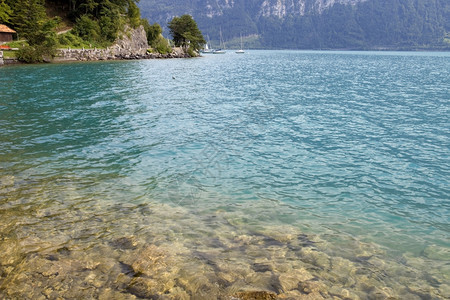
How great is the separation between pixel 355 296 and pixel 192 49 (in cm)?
17385

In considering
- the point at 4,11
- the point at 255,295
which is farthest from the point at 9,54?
the point at 255,295

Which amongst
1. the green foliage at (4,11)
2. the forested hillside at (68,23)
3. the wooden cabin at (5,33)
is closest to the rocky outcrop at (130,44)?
the forested hillside at (68,23)

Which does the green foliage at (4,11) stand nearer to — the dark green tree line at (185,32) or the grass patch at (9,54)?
the grass patch at (9,54)

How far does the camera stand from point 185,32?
166000 mm

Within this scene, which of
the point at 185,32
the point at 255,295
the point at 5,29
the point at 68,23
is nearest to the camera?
the point at 255,295

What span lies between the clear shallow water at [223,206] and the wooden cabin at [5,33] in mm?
78518

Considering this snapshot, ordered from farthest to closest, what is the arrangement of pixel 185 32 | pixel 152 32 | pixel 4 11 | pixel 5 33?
pixel 185 32
pixel 152 32
pixel 4 11
pixel 5 33

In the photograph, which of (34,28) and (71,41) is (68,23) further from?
(34,28)

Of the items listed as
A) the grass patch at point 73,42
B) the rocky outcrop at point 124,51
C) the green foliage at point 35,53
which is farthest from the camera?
the grass patch at point 73,42

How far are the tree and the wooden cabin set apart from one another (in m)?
88.4

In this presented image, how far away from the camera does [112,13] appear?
127625 millimetres

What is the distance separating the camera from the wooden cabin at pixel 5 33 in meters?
86.9

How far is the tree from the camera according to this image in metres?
166

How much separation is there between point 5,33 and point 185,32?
92003 millimetres
